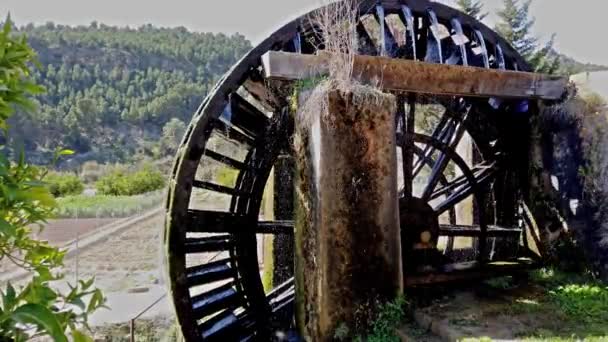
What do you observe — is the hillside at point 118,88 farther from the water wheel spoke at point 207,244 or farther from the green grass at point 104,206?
the water wheel spoke at point 207,244

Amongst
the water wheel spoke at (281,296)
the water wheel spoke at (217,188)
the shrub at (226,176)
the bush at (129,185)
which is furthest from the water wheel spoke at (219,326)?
the bush at (129,185)

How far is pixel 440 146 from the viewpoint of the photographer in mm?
6180

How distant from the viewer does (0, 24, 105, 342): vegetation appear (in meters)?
1.07

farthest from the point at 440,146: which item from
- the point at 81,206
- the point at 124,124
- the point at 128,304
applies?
the point at 124,124

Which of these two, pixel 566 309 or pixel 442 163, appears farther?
pixel 442 163

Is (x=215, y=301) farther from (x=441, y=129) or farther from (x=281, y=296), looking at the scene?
(x=441, y=129)

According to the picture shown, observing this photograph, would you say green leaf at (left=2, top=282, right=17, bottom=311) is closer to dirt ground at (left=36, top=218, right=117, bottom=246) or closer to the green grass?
dirt ground at (left=36, top=218, right=117, bottom=246)

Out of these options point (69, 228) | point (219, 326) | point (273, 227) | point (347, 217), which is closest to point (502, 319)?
point (347, 217)

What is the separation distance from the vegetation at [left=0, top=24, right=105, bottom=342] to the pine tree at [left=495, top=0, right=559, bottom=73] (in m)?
19.1

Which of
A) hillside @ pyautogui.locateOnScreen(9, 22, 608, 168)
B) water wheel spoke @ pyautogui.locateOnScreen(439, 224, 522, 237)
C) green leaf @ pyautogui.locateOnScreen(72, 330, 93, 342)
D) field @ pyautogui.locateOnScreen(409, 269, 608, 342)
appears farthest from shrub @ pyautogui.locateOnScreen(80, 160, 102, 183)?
green leaf @ pyautogui.locateOnScreen(72, 330, 93, 342)

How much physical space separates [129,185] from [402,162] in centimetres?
2499

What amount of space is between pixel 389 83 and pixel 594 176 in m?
2.64

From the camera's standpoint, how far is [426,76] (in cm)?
516

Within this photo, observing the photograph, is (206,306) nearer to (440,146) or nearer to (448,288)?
(448,288)
